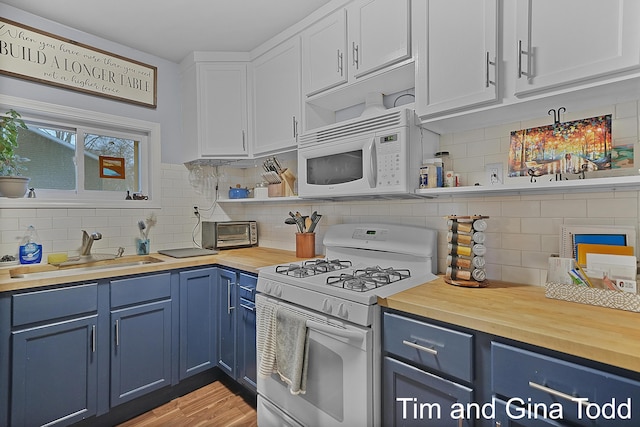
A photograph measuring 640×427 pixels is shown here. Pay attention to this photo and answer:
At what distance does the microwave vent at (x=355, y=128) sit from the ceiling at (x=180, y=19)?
0.83m

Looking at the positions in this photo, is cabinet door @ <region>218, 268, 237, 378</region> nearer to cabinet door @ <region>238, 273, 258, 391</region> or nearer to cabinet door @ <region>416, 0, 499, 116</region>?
cabinet door @ <region>238, 273, 258, 391</region>

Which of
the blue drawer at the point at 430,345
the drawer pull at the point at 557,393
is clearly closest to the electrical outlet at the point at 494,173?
the blue drawer at the point at 430,345

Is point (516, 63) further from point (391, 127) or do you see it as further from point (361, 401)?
point (361, 401)

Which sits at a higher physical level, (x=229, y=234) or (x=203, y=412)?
(x=229, y=234)

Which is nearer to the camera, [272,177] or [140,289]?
[140,289]

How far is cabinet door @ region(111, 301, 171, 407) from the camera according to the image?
1.90 m

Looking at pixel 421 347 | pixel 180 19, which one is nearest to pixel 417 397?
pixel 421 347

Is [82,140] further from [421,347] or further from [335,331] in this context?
[421,347]

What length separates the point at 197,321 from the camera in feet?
7.32

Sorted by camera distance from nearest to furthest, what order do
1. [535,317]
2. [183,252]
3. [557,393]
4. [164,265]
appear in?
[557,393]
[535,317]
[164,265]
[183,252]

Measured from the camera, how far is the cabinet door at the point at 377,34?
63.8 inches

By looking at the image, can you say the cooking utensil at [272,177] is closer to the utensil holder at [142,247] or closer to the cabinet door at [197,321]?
the cabinet door at [197,321]

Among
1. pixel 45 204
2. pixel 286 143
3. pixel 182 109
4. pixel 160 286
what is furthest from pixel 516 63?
pixel 45 204

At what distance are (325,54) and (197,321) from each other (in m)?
1.99
